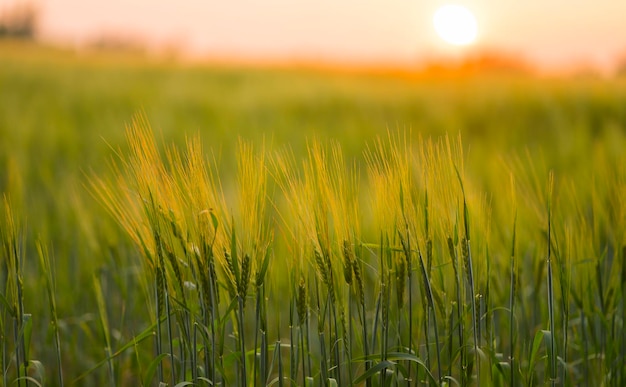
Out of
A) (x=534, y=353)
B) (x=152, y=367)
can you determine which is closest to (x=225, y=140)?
(x=152, y=367)

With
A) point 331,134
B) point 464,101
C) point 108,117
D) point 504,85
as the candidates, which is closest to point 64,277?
point 331,134

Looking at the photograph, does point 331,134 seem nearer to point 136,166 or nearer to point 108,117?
point 108,117

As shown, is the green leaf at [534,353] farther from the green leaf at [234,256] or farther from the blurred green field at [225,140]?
the green leaf at [234,256]

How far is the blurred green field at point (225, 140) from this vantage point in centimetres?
187

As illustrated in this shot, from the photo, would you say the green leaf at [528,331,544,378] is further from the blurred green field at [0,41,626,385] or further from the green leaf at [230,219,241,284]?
the green leaf at [230,219,241,284]

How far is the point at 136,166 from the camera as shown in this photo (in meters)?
1.06

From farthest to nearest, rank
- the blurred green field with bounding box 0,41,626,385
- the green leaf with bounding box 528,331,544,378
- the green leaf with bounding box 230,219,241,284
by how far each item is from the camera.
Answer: the blurred green field with bounding box 0,41,626,385 → the green leaf with bounding box 528,331,544,378 → the green leaf with bounding box 230,219,241,284

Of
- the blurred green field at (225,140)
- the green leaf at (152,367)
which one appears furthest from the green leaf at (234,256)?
the blurred green field at (225,140)

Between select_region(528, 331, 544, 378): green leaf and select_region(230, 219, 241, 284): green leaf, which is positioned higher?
select_region(230, 219, 241, 284): green leaf

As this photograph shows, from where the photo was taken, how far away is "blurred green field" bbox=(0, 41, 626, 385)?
73.8 inches

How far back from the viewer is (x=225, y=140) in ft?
13.3

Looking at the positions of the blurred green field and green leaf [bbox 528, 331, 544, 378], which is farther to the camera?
the blurred green field

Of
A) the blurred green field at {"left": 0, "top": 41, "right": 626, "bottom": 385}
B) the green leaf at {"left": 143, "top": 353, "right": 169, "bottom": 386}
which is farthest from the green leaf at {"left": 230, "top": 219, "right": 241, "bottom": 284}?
the blurred green field at {"left": 0, "top": 41, "right": 626, "bottom": 385}

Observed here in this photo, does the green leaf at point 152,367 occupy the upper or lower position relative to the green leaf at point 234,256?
lower
